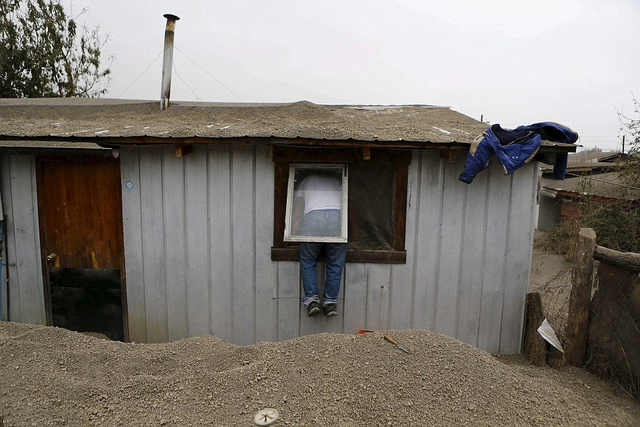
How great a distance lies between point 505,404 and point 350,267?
2.28 meters

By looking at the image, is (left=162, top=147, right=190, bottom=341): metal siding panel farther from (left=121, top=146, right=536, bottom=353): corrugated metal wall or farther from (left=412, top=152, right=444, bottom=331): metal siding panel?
(left=412, top=152, right=444, bottom=331): metal siding panel

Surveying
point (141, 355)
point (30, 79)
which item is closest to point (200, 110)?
point (141, 355)

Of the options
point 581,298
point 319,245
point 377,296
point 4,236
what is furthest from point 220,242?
point 581,298

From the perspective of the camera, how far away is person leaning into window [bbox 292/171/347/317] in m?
4.47

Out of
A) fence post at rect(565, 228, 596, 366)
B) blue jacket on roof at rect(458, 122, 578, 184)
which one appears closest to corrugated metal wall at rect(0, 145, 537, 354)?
blue jacket on roof at rect(458, 122, 578, 184)

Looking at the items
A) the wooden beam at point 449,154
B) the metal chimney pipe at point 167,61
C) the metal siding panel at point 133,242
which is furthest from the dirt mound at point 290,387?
the metal chimney pipe at point 167,61

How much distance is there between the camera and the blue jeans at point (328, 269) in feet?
14.8

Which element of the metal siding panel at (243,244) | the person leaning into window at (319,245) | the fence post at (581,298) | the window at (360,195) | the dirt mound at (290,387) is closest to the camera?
the dirt mound at (290,387)

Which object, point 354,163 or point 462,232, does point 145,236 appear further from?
point 462,232

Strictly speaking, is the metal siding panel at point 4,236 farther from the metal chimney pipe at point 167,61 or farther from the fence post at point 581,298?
the fence post at point 581,298

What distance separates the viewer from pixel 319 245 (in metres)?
4.55

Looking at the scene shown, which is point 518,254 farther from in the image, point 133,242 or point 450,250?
point 133,242

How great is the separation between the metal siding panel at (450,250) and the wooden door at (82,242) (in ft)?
12.6

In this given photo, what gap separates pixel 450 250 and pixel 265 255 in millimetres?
2163
